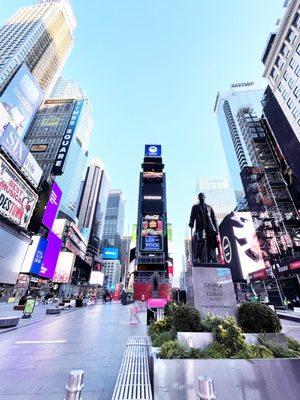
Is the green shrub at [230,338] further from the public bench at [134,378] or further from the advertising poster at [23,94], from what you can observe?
the advertising poster at [23,94]

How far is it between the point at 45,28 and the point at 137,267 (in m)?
134

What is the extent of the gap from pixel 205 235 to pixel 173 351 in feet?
20.5

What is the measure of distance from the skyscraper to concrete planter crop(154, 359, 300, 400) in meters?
135

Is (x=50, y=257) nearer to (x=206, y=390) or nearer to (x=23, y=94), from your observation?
(x=23, y=94)

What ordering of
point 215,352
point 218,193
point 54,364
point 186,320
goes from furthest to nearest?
point 218,193 < point 54,364 < point 186,320 < point 215,352

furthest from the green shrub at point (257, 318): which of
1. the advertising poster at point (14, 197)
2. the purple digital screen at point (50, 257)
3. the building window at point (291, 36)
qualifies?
the purple digital screen at point (50, 257)

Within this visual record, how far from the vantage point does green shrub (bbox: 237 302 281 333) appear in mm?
5266

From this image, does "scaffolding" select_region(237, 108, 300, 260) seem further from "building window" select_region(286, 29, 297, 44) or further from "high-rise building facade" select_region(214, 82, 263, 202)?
"high-rise building facade" select_region(214, 82, 263, 202)

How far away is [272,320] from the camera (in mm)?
5293

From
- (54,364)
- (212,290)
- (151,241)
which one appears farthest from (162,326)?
(151,241)

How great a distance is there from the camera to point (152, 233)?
211ft

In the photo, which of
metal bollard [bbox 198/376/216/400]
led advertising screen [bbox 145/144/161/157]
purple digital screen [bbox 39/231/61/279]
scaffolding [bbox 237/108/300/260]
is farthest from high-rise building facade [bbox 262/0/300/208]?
purple digital screen [bbox 39/231/61/279]

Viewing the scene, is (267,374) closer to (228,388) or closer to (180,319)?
(228,388)

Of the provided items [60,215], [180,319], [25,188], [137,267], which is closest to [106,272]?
[60,215]
